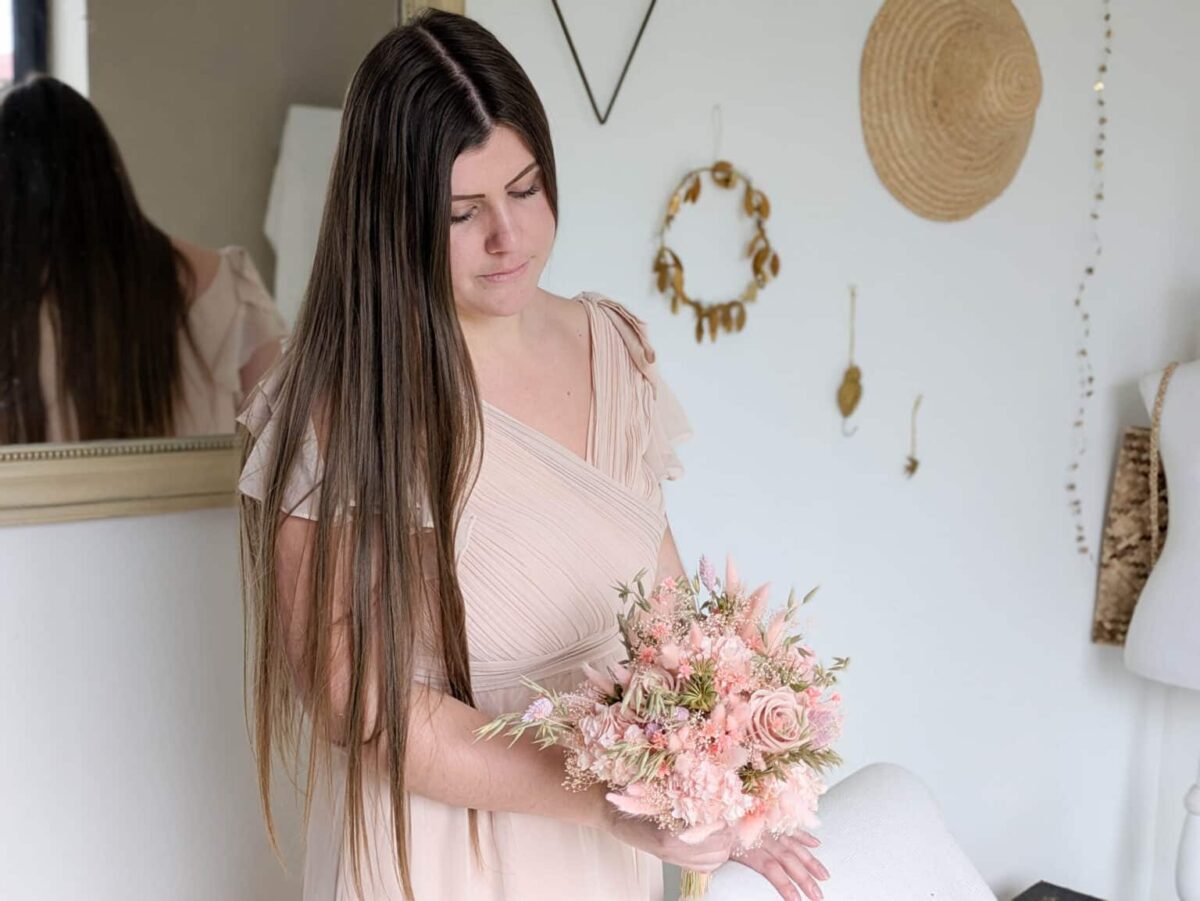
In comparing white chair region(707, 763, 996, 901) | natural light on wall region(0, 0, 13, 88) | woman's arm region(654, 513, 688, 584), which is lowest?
white chair region(707, 763, 996, 901)

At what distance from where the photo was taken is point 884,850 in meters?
1.59

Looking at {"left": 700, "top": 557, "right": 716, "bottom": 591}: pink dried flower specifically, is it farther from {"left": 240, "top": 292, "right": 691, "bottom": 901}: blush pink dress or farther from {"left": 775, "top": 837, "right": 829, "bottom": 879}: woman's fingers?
{"left": 775, "top": 837, "right": 829, "bottom": 879}: woman's fingers

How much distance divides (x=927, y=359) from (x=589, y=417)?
3.87ft

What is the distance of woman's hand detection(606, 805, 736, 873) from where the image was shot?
3.37 feet

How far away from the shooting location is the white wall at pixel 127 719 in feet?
4.44

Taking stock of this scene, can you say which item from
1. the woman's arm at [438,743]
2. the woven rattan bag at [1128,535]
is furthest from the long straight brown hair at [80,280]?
the woven rattan bag at [1128,535]

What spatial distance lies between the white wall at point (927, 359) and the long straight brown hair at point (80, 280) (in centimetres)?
55

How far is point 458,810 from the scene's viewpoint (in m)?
1.21

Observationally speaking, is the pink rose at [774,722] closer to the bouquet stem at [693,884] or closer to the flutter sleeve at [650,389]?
the bouquet stem at [693,884]

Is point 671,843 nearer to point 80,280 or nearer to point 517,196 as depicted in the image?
point 517,196

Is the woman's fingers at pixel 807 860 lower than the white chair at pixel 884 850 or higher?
higher

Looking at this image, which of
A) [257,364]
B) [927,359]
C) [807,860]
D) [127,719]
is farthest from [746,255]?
[127,719]

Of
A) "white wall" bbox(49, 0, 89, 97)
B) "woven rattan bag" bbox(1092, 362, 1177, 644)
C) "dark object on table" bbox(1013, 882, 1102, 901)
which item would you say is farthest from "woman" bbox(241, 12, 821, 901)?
"woven rattan bag" bbox(1092, 362, 1177, 644)

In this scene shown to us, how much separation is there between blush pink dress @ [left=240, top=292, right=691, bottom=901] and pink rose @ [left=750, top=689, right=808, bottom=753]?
11.4 inches
